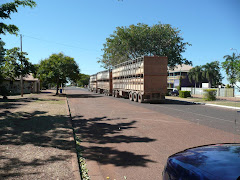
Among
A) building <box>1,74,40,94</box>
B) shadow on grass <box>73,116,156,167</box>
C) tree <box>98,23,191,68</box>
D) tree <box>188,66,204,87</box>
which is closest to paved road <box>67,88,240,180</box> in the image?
shadow on grass <box>73,116,156,167</box>

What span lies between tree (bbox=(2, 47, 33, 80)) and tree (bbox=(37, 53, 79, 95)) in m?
5.58

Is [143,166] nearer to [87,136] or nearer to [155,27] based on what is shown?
[87,136]

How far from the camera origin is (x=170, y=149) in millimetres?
5676

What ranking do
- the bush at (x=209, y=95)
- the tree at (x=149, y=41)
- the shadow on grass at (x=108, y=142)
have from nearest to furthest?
the shadow on grass at (x=108, y=142)
the bush at (x=209, y=95)
the tree at (x=149, y=41)

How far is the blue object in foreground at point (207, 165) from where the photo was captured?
218cm

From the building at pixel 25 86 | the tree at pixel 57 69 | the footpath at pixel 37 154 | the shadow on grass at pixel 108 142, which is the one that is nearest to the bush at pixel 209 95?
the shadow on grass at pixel 108 142

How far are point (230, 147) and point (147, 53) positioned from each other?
33.4m

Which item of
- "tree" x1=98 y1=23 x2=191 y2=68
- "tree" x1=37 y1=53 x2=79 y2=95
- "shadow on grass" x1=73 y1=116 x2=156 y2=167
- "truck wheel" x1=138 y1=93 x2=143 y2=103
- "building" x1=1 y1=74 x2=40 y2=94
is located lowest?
"shadow on grass" x1=73 y1=116 x2=156 y2=167

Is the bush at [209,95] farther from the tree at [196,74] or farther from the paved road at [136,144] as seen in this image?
the tree at [196,74]

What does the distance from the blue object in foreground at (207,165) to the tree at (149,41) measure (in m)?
30.8

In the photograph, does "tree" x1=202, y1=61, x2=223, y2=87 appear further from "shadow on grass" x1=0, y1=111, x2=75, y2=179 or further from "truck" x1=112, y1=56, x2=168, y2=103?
"shadow on grass" x1=0, y1=111, x2=75, y2=179

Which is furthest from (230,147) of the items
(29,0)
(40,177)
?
(29,0)

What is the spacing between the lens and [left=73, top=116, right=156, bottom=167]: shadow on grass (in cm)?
495

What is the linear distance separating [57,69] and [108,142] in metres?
29.3
